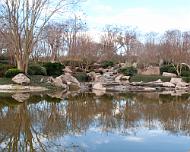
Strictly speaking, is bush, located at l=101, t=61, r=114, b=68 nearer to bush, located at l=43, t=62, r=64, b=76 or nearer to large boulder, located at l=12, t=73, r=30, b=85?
bush, located at l=43, t=62, r=64, b=76

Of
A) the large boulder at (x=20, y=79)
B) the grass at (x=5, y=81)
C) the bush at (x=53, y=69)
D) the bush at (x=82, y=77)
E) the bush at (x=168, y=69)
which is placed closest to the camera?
the large boulder at (x=20, y=79)

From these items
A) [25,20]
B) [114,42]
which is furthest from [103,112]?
[114,42]

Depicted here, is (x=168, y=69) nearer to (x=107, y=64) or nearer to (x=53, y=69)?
(x=107, y=64)

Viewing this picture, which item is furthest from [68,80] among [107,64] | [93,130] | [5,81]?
[93,130]

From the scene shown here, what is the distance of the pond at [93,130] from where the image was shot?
7141 millimetres

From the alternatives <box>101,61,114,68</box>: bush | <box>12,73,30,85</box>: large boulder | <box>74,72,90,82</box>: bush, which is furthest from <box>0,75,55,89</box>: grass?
<box>101,61,114,68</box>: bush

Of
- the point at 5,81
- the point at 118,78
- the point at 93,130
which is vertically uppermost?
the point at 5,81

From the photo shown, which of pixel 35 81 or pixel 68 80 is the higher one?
pixel 35 81

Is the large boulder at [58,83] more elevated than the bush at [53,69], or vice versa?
the bush at [53,69]

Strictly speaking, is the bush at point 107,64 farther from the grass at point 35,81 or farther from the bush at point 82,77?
the grass at point 35,81

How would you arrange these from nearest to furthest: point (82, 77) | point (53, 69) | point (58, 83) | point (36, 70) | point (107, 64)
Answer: point (58, 83) → point (36, 70) → point (53, 69) → point (82, 77) → point (107, 64)

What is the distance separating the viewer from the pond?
23.4 feet

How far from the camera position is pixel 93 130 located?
29.6 ft

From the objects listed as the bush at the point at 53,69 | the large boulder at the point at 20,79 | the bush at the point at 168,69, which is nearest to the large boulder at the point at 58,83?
the large boulder at the point at 20,79
